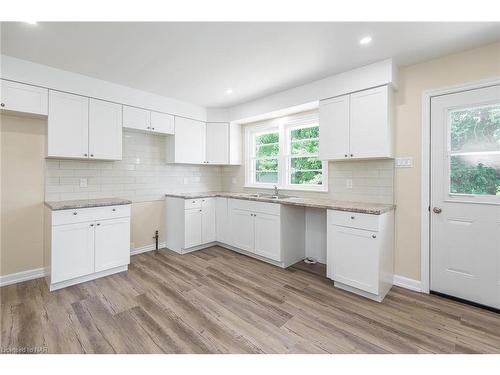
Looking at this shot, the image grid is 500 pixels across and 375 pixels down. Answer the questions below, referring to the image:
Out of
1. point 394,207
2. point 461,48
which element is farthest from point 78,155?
point 461,48

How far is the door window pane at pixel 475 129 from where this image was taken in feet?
7.20

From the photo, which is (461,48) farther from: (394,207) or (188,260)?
(188,260)

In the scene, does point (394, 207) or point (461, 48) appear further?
point (394, 207)

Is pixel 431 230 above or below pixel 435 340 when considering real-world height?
above

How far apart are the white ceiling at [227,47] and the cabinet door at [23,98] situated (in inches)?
12.1

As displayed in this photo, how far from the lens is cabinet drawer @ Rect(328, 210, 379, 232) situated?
92.9 inches

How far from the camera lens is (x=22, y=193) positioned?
2818mm

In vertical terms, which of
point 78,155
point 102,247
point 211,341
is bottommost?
point 211,341

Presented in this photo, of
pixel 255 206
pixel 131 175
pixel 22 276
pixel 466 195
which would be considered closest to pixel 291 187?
pixel 255 206

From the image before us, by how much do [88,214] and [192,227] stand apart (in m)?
1.45
